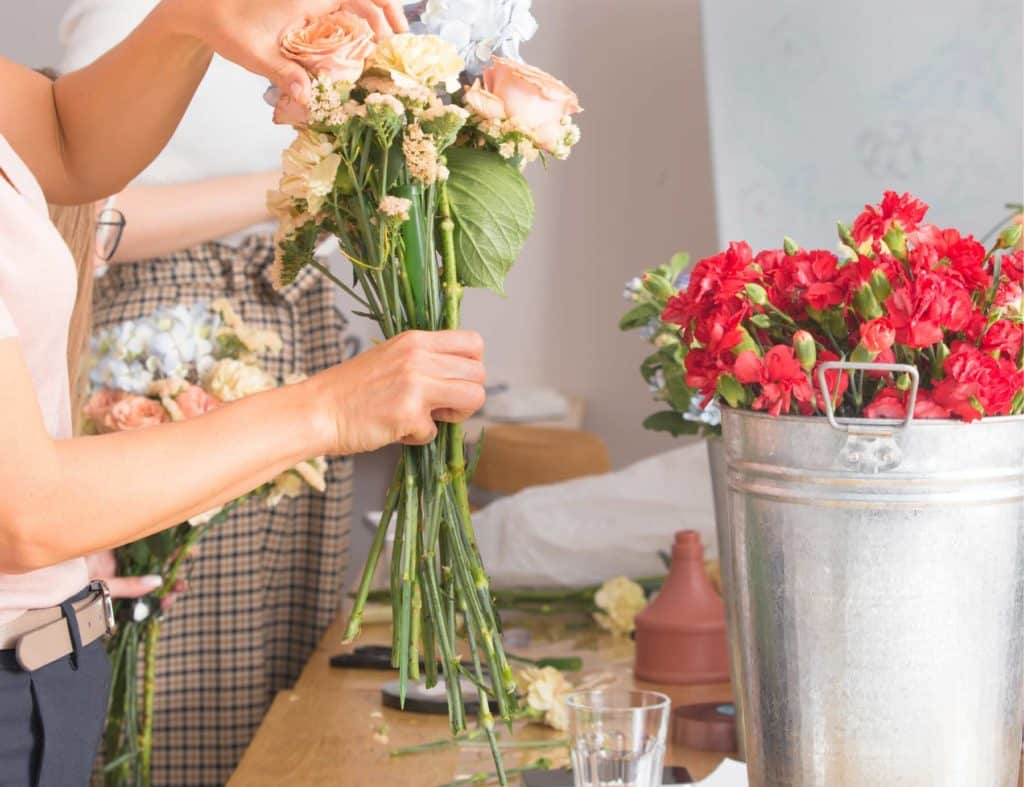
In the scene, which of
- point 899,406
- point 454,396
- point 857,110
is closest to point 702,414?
point 454,396

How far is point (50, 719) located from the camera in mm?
1106

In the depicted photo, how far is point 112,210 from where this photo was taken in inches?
75.7

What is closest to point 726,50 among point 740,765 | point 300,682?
point 300,682

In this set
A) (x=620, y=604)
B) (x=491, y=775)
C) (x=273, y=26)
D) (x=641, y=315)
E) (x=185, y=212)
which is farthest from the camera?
(x=185, y=212)

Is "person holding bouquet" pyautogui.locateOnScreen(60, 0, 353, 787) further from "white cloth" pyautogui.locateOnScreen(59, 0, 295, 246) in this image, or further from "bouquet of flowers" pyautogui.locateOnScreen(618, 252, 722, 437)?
"bouquet of flowers" pyautogui.locateOnScreen(618, 252, 722, 437)

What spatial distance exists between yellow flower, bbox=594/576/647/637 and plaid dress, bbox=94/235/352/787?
24.4 inches

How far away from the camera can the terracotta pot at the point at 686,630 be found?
1.62m

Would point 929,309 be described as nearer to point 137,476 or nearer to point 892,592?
point 892,592

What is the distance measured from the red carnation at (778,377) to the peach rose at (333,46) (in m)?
0.33

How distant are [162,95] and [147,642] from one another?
0.73 meters

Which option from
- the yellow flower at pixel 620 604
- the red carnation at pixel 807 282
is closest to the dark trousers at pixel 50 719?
the red carnation at pixel 807 282

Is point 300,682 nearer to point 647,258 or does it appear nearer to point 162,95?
point 162,95

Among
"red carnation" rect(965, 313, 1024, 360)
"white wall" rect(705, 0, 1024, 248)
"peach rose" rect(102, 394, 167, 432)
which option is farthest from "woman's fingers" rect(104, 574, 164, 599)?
"white wall" rect(705, 0, 1024, 248)

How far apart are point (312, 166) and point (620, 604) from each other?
1.07 meters
